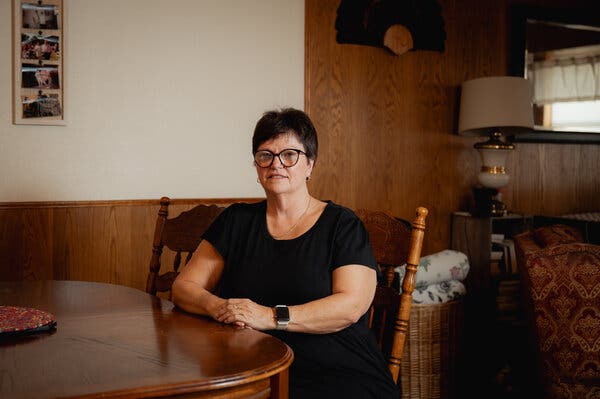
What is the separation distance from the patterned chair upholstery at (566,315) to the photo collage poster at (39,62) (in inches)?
85.8

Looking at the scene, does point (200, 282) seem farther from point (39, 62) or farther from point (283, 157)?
point (39, 62)

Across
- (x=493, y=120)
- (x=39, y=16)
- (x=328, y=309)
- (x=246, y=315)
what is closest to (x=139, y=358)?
(x=246, y=315)

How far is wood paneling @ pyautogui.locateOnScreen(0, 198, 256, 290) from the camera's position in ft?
9.23

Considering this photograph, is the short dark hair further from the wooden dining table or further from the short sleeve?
the wooden dining table

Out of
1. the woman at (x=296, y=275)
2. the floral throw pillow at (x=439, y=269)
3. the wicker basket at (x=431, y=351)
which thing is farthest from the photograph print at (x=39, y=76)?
the wicker basket at (x=431, y=351)

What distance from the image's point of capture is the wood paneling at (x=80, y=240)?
281 centimetres

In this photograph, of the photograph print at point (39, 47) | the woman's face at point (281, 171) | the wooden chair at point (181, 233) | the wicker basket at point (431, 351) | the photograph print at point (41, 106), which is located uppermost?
the photograph print at point (39, 47)

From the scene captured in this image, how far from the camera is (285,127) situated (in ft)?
5.73

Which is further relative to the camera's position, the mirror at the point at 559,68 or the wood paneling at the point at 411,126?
the mirror at the point at 559,68

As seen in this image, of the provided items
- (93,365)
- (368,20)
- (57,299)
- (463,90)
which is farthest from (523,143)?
(93,365)

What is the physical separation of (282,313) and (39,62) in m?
1.98

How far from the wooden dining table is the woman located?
139mm

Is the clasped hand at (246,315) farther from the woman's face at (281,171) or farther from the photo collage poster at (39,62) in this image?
the photo collage poster at (39,62)

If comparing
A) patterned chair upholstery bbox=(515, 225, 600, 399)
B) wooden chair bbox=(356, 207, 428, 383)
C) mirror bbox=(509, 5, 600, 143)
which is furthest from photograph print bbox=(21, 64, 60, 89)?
mirror bbox=(509, 5, 600, 143)
